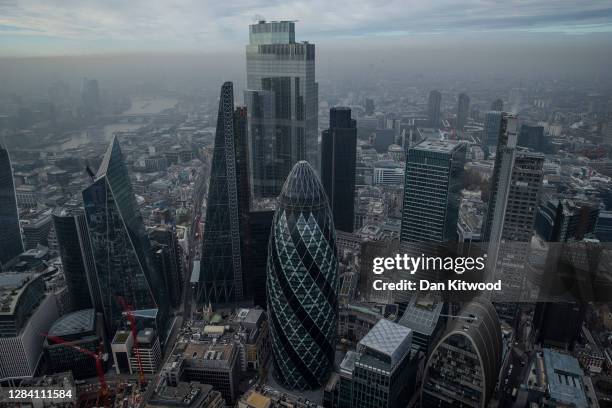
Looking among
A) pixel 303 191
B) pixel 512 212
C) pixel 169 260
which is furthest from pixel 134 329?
pixel 512 212

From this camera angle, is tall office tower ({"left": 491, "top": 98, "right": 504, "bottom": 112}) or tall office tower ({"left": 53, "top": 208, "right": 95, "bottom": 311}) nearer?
tall office tower ({"left": 53, "top": 208, "right": 95, "bottom": 311})

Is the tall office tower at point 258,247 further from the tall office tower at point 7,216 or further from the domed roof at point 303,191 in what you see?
the tall office tower at point 7,216

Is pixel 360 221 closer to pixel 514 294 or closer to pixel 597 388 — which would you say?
pixel 514 294

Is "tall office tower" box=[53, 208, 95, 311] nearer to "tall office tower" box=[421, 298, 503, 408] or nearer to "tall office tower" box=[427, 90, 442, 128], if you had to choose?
"tall office tower" box=[421, 298, 503, 408]

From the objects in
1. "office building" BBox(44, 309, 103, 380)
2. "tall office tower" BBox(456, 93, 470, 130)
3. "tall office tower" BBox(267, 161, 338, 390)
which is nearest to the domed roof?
"tall office tower" BBox(267, 161, 338, 390)

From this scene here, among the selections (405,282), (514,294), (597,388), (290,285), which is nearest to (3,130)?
(290,285)
